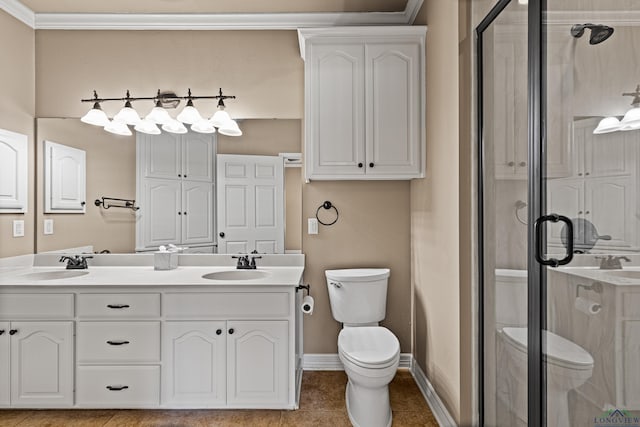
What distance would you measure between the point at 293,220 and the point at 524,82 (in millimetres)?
1776

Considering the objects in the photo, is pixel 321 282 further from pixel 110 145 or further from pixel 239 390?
pixel 110 145

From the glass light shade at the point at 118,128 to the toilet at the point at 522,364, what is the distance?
256cm

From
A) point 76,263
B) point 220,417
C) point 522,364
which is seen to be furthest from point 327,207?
point 76,263

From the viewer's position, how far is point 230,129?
2824 mm

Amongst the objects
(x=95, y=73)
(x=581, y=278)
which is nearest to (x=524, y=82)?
(x=581, y=278)

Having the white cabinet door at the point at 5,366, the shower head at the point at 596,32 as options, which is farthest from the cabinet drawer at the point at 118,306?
the shower head at the point at 596,32

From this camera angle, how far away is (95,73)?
9.52ft

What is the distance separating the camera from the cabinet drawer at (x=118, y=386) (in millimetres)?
2248

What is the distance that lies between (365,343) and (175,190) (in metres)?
1.68

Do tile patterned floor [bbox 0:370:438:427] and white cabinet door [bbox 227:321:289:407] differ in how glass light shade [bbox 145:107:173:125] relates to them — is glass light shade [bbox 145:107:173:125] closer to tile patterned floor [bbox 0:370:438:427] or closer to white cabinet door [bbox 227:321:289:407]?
white cabinet door [bbox 227:321:289:407]

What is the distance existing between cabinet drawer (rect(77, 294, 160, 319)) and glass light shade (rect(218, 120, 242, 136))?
1.23 m

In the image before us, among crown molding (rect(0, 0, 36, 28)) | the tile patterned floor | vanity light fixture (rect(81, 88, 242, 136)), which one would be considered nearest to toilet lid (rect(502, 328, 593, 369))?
the tile patterned floor

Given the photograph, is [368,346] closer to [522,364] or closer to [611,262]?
[522,364]

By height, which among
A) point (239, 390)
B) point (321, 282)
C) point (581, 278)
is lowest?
point (239, 390)
